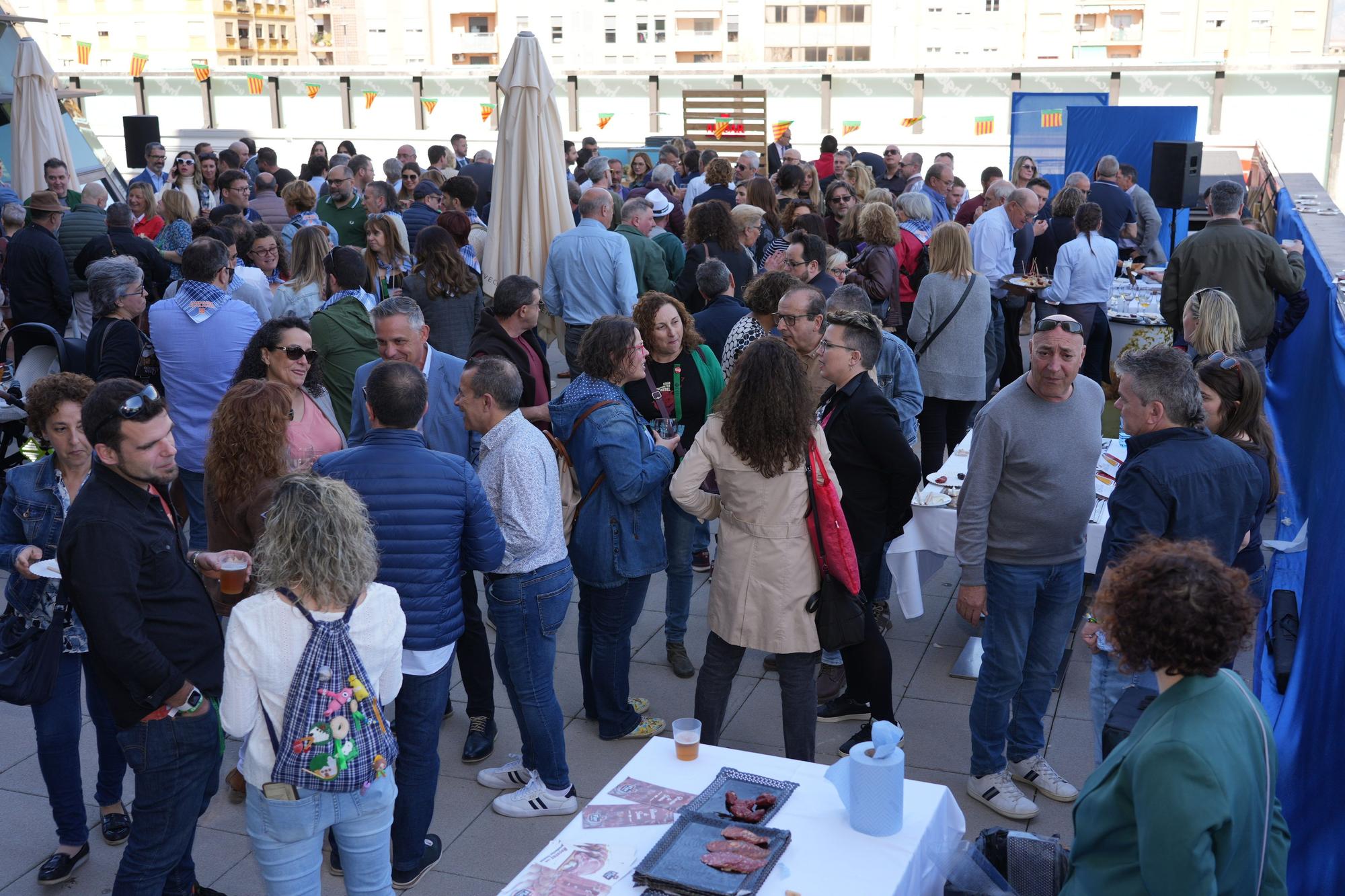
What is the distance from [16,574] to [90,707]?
21.5 inches

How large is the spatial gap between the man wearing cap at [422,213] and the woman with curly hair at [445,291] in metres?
2.18

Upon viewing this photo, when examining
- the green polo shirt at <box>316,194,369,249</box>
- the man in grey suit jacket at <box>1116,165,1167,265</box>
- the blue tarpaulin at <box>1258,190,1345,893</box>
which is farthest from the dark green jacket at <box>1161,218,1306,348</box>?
the green polo shirt at <box>316,194,369,249</box>

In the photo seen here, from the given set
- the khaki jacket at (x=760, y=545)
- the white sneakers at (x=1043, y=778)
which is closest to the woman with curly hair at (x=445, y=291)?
the khaki jacket at (x=760, y=545)

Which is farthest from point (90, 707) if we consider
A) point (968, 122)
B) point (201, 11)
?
point (201, 11)

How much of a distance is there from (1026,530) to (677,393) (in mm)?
1642

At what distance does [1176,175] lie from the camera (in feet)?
41.8

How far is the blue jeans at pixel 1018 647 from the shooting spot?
13.1 feet

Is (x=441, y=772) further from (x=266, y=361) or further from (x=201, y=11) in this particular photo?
(x=201, y=11)

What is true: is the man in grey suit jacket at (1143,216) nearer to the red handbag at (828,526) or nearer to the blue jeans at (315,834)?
the red handbag at (828,526)

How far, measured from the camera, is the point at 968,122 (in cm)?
2233

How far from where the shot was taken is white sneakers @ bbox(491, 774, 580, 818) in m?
4.03

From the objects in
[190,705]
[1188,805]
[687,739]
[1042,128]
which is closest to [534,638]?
[687,739]

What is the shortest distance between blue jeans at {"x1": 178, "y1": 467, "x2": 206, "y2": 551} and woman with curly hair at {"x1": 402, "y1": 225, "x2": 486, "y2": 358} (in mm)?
1555

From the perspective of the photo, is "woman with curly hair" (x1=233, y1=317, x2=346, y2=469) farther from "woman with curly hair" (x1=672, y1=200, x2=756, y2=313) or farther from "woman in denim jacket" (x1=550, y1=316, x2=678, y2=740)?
"woman with curly hair" (x1=672, y1=200, x2=756, y2=313)
